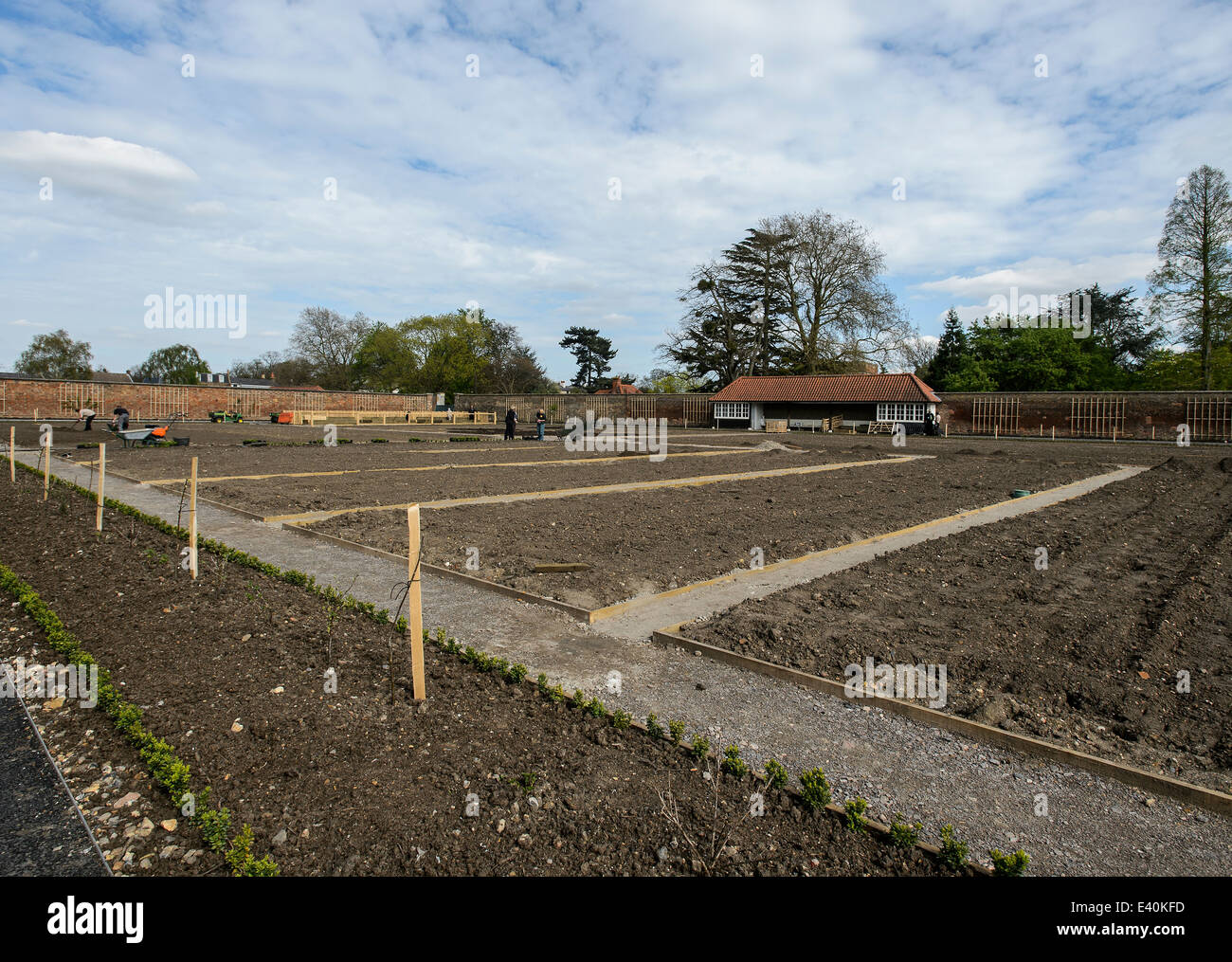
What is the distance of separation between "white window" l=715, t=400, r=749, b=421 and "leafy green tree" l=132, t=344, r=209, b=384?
223 feet

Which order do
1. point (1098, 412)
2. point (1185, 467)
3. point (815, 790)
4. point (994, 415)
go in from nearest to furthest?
point (815, 790)
point (1185, 467)
point (1098, 412)
point (994, 415)

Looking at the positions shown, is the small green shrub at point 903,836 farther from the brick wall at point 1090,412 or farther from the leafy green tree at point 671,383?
the leafy green tree at point 671,383

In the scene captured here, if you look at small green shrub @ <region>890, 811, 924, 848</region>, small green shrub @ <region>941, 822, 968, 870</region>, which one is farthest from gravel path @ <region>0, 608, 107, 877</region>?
small green shrub @ <region>941, 822, 968, 870</region>

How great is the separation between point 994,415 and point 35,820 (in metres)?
47.9

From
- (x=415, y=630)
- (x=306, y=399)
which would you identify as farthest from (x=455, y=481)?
(x=306, y=399)

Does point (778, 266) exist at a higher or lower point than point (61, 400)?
higher

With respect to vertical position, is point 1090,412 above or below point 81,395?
below

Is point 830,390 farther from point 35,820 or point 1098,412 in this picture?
point 35,820

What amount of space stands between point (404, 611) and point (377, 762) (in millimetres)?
2670

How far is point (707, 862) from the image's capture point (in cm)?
266

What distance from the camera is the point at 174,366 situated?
87.1 metres
